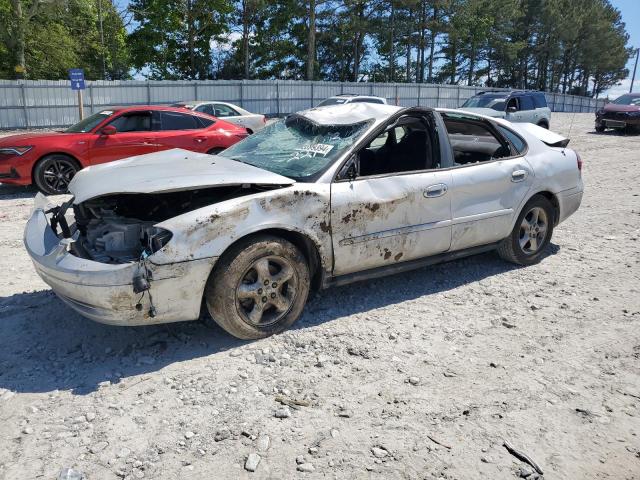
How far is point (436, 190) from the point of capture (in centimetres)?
456

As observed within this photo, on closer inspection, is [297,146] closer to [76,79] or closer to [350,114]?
[350,114]

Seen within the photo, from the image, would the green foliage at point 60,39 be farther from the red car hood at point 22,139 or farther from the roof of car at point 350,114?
the roof of car at point 350,114

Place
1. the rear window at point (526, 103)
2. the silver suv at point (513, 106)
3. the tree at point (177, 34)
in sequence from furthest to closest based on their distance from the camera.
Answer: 1. the tree at point (177, 34)
2. the rear window at point (526, 103)
3. the silver suv at point (513, 106)

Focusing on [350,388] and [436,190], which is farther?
[436,190]

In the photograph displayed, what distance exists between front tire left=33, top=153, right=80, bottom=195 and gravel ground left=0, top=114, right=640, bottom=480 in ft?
14.5

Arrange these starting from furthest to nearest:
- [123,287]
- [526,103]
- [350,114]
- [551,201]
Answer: [526,103]
[551,201]
[350,114]
[123,287]

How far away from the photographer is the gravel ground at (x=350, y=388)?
2736mm

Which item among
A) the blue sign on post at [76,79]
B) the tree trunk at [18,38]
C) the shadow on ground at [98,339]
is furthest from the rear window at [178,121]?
the tree trunk at [18,38]

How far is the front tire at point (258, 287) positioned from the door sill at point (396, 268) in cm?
29

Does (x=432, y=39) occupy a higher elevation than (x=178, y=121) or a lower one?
higher

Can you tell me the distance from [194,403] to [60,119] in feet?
79.1

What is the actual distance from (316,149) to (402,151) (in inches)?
39.0

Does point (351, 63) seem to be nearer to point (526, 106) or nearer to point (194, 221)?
point (526, 106)

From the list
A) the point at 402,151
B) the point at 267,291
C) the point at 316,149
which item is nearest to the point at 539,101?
the point at 402,151
